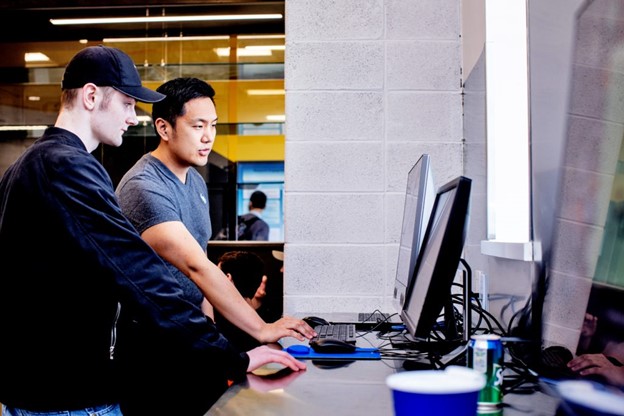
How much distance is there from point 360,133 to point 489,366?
6.84 feet

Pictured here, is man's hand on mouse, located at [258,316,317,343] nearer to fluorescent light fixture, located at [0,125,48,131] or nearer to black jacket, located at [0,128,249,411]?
black jacket, located at [0,128,249,411]

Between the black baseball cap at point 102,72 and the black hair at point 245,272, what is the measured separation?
56.3 inches

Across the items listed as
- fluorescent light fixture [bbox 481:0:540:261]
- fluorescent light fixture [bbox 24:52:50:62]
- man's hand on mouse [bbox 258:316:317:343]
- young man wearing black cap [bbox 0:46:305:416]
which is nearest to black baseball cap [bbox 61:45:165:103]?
young man wearing black cap [bbox 0:46:305:416]

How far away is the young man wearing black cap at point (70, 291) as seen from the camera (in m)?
1.41

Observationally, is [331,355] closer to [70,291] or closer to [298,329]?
[298,329]

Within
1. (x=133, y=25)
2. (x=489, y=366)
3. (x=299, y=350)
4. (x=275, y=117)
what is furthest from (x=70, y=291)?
(x=275, y=117)

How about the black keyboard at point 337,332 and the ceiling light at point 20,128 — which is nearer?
the black keyboard at point 337,332

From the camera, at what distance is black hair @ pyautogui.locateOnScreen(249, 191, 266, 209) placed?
7.13 m

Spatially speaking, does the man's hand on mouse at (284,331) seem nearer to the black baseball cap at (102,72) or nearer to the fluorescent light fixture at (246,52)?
the black baseball cap at (102,72)

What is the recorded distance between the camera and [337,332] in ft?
6.36

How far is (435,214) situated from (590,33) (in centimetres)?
46

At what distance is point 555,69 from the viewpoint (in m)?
1.44

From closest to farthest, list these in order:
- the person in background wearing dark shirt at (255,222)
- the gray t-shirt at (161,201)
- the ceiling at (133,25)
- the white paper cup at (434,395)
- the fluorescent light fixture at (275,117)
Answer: the white paper cup at (434,395) → the gray t-shirt at (161,201) → the ceiling at (133,25) → the person in background wearing dark shirt at (255,222) → the fluorescent light fixture at (275,117)

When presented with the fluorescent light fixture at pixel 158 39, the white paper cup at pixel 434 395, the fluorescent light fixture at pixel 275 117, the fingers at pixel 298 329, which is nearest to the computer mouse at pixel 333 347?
the fingers at pixel 298 329
